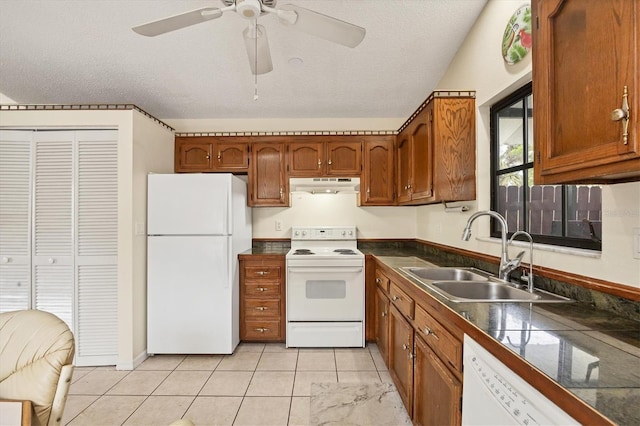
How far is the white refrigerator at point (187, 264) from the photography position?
8.82ft

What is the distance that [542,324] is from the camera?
1.03 meters

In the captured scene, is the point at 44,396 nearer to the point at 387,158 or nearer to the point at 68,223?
the point at 68,223

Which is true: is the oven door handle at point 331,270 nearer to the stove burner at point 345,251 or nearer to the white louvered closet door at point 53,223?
the stove burner at point 345,251

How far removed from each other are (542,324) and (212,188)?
8.27ft

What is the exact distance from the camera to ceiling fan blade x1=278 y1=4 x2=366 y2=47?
1.40m

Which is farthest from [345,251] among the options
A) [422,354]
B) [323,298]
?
[422,354]

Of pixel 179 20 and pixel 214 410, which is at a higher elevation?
pixel 179 20

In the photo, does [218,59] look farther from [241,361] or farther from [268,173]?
[241,361]

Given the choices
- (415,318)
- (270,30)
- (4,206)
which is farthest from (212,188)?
(415,318)

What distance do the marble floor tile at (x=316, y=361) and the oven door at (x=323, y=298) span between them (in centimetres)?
31

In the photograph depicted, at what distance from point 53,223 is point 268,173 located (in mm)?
1971

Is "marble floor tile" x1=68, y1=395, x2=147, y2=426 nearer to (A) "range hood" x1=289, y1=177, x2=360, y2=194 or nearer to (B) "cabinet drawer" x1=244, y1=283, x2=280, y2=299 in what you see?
(B) "cabinet drawer" x1=244, y1=283, x2=280, y2=299

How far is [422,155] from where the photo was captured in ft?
7.93

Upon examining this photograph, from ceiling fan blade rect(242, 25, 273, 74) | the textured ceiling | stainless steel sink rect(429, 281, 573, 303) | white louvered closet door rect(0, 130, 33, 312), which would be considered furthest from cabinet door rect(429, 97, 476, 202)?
white louvered closet door rect(0, 130, 33, 312)
